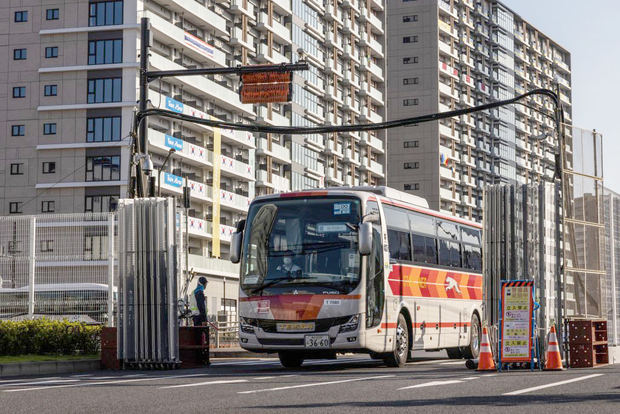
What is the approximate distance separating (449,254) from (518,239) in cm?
457

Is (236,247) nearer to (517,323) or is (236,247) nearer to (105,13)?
(517,323)

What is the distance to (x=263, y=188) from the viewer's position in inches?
3093

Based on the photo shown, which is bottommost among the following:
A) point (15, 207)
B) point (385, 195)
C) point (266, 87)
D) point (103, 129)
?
point (385, 195)

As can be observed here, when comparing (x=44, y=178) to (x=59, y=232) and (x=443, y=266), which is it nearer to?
(x=59, y=232)

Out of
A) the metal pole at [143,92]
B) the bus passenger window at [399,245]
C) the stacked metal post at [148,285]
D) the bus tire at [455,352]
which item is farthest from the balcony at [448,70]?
the stacked metal post at [148,285]

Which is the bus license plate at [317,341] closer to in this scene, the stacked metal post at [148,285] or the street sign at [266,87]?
the stacked metal post at [148,285]

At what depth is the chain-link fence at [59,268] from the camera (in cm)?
2436

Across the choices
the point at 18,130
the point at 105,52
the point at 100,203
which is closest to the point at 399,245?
the point at 100,203

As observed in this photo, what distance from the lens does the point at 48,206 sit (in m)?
64.9

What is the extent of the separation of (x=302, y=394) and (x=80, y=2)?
188ft

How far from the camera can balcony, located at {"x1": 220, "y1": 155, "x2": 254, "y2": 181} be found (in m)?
71.5

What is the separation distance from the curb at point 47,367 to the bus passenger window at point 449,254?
26.8ft

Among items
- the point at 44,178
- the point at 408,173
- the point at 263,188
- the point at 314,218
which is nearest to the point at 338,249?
the point at 314,218

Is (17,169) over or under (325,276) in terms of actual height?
over
